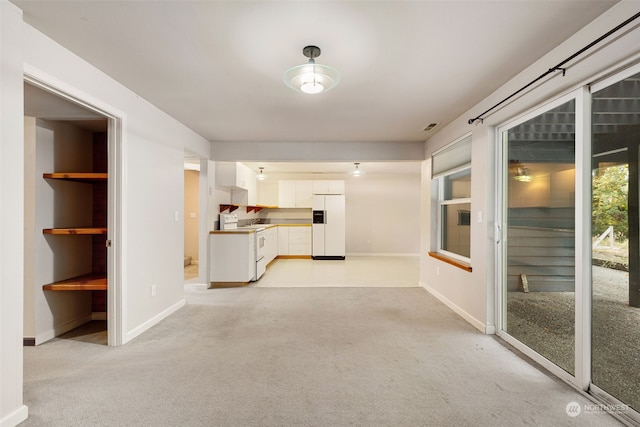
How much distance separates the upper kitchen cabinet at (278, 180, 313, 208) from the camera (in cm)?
798

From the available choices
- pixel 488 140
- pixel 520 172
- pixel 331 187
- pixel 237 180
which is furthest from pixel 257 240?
pixel 520 172

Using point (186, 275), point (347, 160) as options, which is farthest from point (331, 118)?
point (186, 275)

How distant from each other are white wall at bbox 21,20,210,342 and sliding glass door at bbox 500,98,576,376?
356cm

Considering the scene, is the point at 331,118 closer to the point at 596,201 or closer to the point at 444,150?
the point at 444,150

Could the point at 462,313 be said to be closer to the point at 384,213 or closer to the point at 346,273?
the point at 346,273

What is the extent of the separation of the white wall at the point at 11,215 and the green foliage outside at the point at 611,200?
348 centimetres

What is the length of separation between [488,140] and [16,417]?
13.4 feet

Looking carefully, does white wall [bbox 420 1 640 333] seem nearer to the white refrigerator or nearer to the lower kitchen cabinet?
the white refrigerator

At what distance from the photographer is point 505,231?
113 inches

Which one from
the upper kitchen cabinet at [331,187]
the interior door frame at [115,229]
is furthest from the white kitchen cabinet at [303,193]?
the interior door frame at [115,229]

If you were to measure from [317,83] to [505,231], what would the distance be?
227 centimetres

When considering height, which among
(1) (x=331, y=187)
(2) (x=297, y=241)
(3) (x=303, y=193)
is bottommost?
(2) (x=297, y=241)

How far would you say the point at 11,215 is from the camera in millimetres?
1636

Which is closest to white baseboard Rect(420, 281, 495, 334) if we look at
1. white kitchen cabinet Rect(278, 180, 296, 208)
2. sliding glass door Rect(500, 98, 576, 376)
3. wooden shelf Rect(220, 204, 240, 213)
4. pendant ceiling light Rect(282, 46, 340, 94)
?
sliding glass door Rect(500, 98, 576, 376)
